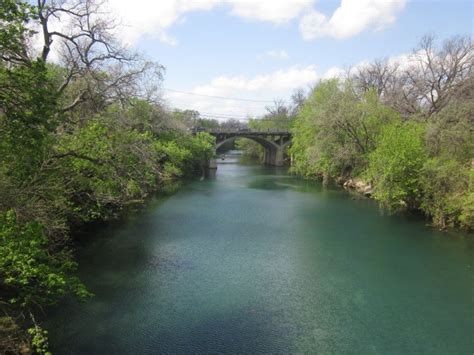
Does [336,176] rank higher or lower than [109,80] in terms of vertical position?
lower

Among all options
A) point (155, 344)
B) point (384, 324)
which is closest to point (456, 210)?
point (384, 324)

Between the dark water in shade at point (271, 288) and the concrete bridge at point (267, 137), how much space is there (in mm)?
34473

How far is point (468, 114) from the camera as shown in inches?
846

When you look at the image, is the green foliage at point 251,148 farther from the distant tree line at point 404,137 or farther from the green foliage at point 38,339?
the green foliage at point 38,339

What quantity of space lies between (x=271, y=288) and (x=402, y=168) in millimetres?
12215

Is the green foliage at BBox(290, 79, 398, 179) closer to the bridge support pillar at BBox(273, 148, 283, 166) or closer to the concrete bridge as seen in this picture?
the concrete bridge

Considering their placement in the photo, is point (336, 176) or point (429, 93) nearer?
point (429, 93)

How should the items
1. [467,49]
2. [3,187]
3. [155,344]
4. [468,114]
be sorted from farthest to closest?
1. [467,49]
2. [468,114]
3. [155,344]
4. [3,187]

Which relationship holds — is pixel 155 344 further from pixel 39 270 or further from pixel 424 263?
pixel 424 263

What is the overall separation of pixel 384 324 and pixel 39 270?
8.88 metres

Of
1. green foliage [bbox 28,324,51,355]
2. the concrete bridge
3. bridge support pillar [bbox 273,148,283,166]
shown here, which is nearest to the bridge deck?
the concrete bridge

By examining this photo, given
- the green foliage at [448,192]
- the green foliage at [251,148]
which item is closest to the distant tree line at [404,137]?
the green foliage at [448,192]

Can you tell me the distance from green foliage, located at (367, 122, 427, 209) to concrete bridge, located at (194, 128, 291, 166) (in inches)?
1379

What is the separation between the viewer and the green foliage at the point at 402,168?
22016 mm
